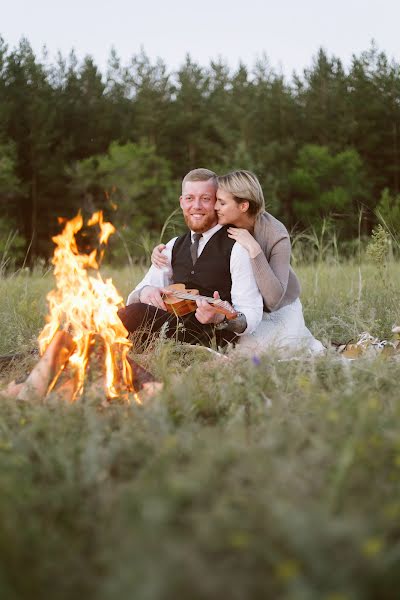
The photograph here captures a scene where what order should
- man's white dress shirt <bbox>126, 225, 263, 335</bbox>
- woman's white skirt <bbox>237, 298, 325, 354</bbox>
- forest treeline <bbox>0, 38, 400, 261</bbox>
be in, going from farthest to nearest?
forest treeline <bbox>0, 38, 400, 261</bbox>, woman's white skirt <bbox>237, 298, 325, 354</bbox>, man's white dress shirt <bbox>126, 225, 263, 335</bbox>

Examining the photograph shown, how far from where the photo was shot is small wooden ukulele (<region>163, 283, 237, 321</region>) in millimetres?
5258

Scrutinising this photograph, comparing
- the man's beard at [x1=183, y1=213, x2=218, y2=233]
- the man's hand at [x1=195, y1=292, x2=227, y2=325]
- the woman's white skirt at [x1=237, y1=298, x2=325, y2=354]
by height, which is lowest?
the woman's white skirt at [x1=237, y1=298, x2=325, y2=354]

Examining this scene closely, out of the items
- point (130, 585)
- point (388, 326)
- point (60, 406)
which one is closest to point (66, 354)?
point (60, 406)

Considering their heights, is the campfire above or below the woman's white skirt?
above

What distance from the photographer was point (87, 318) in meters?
4.43

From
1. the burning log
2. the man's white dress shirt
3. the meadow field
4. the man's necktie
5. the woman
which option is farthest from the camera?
the man's necktie

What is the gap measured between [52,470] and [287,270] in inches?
137

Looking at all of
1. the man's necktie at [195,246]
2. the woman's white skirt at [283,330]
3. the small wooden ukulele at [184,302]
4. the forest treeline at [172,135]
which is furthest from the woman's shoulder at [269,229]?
the forest treeline at [172,135]

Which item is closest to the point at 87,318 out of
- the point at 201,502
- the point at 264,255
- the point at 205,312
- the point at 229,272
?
the point at 205,312

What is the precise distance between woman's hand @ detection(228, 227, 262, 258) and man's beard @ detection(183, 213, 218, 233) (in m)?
0.15

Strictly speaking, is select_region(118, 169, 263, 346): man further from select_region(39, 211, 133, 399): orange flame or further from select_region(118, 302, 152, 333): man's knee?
select_region(39, 211, 133, 399): orange flame

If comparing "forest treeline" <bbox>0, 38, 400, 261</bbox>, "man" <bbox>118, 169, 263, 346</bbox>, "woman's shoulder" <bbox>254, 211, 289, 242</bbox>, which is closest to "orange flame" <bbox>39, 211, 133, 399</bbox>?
"man" <bbox>118, 169, 263, 346</bbox>

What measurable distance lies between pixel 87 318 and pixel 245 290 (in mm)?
1461

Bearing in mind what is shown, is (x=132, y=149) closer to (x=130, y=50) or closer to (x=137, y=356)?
(x=130, y=50)
